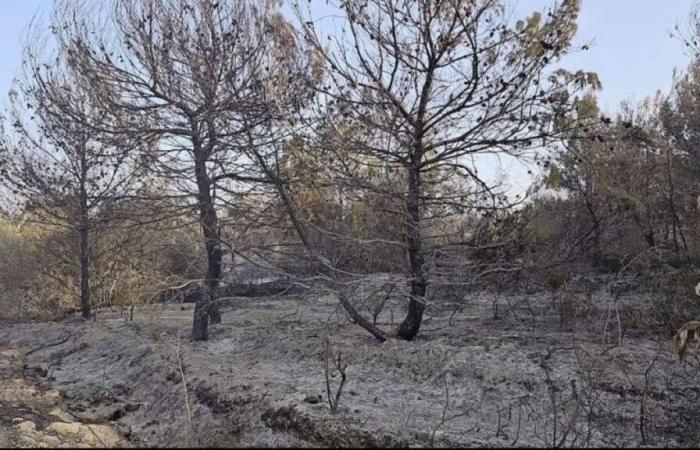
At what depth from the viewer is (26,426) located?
17.9 ft

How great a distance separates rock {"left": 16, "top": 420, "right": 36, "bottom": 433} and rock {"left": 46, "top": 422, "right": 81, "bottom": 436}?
186 mm

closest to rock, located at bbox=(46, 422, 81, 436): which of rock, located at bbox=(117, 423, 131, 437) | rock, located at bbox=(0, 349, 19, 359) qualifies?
rock, located at bbox=(117, 423, 131, 437)

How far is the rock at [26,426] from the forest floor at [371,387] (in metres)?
0.02

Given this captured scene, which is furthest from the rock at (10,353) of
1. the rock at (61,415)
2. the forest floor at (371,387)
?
the rock at (61,415)

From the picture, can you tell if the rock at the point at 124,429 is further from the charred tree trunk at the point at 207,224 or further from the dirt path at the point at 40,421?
the charred tree trunk at the point at 207,224

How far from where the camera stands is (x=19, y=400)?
661 centimetres

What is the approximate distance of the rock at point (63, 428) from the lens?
16.4 ft

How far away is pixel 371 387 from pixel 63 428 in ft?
9.02

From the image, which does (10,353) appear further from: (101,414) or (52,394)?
(101,414)

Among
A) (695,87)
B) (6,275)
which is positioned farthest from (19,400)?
(695,87)

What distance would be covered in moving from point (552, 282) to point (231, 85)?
5.36 meters

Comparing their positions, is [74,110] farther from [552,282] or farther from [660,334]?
[660,334]

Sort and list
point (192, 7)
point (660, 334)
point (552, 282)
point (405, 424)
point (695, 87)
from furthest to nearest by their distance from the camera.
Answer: point (695, 87) < point (552, 282) < point (192, 7) < point (660, 334) < point (405, 424)

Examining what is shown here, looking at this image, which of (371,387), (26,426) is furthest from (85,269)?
(371,387)
